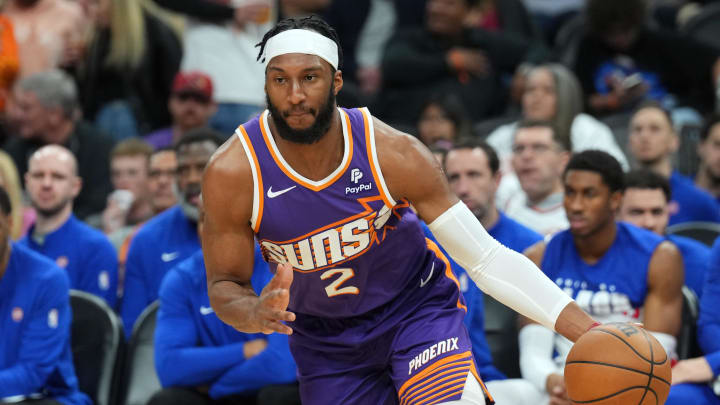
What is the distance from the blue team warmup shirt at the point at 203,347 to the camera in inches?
208

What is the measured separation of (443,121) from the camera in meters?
8.30

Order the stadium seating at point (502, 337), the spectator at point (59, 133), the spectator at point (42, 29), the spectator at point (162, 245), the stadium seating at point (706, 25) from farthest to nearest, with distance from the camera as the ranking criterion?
the stadium seating at point (706, 25)
the spectator at point (42, 29)
the spectator at point (59, 133)
the spectator at point (162, 245)
the stadium seating at point (502, 337)

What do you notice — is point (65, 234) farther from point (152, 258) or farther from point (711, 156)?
point (711, 156)

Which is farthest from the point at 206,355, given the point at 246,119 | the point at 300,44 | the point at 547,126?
the point at 246,119

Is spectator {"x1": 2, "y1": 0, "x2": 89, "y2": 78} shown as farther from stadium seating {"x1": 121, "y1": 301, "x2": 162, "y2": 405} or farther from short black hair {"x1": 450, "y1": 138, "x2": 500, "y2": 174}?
short black hair {"x1": 450, "y1": 138, "x2": 500, "y2": 174}

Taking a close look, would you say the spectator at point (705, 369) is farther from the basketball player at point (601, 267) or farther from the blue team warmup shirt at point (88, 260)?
the blue team warmup shirt at point (88, 260)

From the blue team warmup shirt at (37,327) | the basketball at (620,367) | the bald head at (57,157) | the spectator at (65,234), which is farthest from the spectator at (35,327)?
the basketball at (620,367)

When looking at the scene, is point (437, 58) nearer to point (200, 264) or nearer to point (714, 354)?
point (200, 264)

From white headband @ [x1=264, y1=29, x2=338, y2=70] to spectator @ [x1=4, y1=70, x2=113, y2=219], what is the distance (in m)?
4.65

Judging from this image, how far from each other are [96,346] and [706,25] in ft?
21.2

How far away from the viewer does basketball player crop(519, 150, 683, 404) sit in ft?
17.0

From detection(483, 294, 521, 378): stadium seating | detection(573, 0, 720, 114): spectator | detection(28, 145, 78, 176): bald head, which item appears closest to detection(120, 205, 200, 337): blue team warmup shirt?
detection(28, 145, 78, 176): bald head

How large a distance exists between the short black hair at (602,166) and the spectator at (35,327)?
280 cm

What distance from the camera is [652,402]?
3607 millimetres
